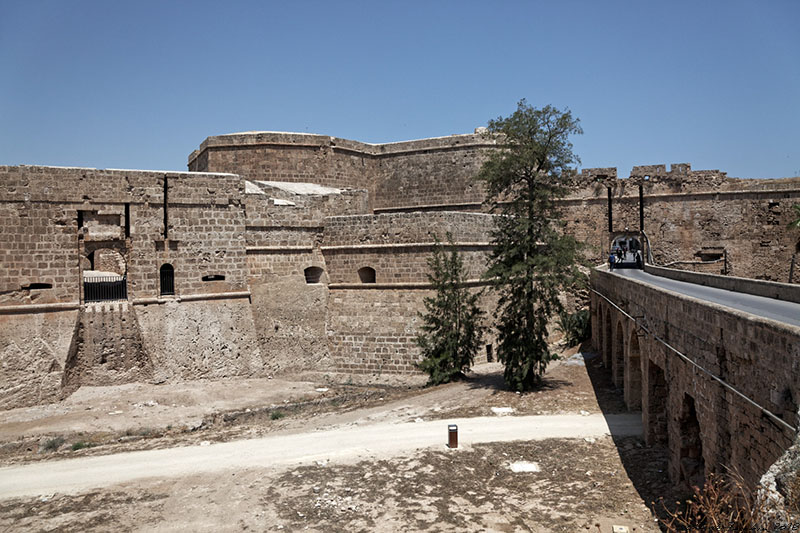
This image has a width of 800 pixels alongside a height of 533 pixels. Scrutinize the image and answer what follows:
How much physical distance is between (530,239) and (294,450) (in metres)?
7.19

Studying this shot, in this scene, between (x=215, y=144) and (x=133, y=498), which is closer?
(x=133, y=498)

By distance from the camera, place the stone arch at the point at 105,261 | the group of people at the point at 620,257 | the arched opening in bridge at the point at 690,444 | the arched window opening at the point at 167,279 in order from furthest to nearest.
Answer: the stone arch at the point at 105,261 → the group of people at the point at 620,257 → the arched window opening at the point at 167,279 → the arched opening in bridge at the point at 690,444

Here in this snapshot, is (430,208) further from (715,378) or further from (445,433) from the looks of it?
(715,378)

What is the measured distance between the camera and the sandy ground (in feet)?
27.8

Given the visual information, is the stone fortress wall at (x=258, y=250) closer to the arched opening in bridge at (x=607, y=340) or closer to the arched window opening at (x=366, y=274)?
the arched window opening at (x=366, y=274)

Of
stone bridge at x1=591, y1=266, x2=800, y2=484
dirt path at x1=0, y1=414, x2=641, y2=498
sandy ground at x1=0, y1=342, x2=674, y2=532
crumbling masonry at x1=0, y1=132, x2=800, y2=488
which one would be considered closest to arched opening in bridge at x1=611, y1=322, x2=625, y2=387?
sandy ground at x1=0, y1=342, x2=674, y2=532

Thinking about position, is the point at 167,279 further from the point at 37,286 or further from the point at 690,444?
the point at 690,444

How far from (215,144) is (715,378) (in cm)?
1984

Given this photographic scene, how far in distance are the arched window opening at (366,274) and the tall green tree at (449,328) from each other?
2541 mm

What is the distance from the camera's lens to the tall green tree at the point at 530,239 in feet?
47.3

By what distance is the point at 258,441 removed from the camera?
39.7 feet

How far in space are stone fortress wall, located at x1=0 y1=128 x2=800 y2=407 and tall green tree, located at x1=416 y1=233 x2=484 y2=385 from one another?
1039 mm

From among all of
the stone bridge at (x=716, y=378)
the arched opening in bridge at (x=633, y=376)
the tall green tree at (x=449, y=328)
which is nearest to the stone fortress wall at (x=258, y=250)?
the tall green tree at (x=449, y=328)

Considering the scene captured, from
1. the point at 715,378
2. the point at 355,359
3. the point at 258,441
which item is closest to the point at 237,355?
the point at 355,359
